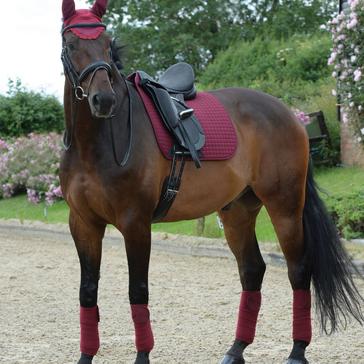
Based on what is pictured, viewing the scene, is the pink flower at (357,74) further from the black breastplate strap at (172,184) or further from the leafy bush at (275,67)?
the leafy bush at (275,67)

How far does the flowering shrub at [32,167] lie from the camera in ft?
50.8

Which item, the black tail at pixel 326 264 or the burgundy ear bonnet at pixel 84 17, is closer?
the burgundy ear bonnet at pixel 84 17

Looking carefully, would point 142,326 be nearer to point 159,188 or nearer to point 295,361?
point 159,188

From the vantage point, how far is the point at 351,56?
10.2 metres

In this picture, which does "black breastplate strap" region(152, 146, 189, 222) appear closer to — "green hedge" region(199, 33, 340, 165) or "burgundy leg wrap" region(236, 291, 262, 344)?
"burgundy leg wrap" region(236, 291, 262, 344)

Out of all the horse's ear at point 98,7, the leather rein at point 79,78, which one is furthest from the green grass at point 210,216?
the horse's ear at point 98,7

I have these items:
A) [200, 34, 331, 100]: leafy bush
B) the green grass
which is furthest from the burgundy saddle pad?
[200, 34, 331, 100]: leafy bush

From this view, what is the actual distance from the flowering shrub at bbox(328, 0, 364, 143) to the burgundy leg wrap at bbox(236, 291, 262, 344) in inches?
214

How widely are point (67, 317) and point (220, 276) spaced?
2.32m

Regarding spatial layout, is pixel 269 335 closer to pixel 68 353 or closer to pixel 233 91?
pixel 68 353

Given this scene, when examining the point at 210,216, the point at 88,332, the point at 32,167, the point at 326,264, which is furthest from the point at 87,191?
the point at 32,167

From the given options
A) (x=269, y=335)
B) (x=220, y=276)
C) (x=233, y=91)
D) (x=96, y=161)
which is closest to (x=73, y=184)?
(x=96, y=161)

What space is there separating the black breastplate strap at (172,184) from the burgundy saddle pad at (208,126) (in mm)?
62

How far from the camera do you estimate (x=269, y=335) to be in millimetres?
5547
